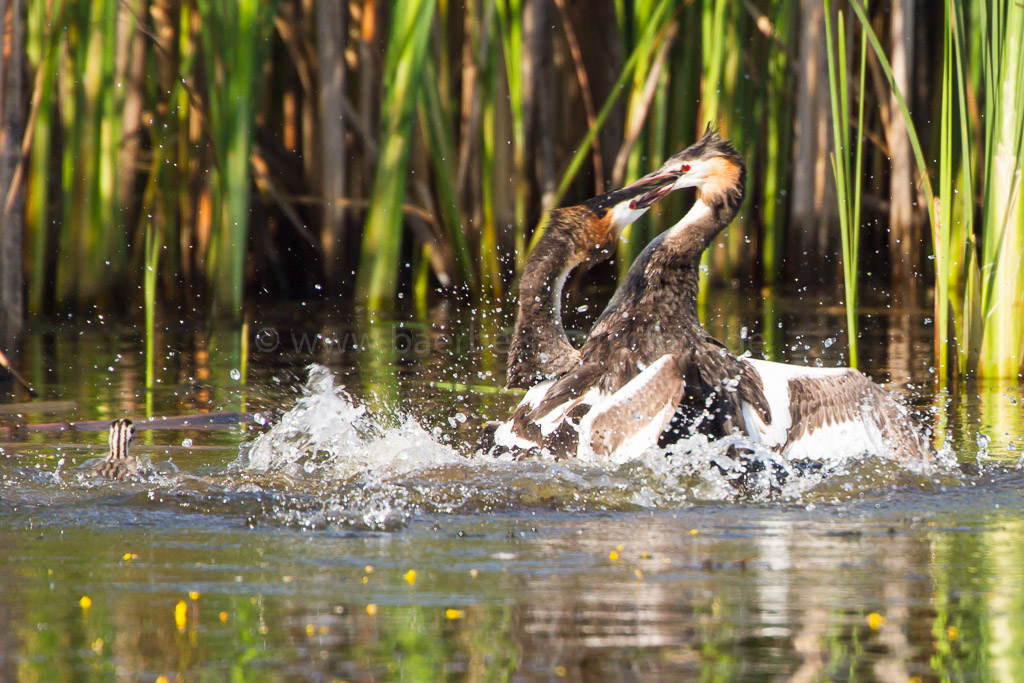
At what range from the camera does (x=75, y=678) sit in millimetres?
2561

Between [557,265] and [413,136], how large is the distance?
4428 millimetres

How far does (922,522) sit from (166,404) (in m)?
3.29

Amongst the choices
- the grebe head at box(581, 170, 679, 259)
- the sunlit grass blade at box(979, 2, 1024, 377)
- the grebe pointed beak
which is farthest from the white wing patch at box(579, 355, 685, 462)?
the sunlit grass blade at box(979, 2, 1024, 377)

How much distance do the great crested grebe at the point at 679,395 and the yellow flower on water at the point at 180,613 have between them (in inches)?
69.9

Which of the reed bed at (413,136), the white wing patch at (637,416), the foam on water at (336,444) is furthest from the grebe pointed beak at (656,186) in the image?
the reed bed at (413,136)

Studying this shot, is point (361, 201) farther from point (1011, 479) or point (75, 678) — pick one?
point (75, 678)

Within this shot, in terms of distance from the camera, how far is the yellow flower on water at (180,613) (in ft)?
9.49

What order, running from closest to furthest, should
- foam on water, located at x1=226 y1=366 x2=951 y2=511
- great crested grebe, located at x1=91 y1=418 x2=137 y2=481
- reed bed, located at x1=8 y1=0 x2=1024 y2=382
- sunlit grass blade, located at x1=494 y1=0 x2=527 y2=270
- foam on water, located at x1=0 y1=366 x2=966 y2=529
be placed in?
foam on water, located at x1=0 y1=366 x2=966 y2=529, foam on water, located at x1=226 y1=366 x2=951 y2=511, great crested grebe, located at x1=91 y1=418 x2=137 y2=481, reed bed, located at x1=8 y1=0 x2=1024 y2=382, sunlit grass blade, located at x1=494 y1=0 x2=527 y2=270

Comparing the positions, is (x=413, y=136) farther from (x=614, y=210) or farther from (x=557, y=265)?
(x=557, y=265)

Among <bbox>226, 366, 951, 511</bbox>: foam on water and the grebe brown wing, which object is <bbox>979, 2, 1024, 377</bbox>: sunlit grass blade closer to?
the grebe brown wing

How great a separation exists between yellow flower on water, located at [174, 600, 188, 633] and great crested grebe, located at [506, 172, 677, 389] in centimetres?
225

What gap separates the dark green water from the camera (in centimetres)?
269

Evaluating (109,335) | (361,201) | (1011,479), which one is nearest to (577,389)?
(1011,479)

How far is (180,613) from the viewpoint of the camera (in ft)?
9.78
